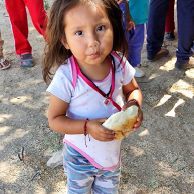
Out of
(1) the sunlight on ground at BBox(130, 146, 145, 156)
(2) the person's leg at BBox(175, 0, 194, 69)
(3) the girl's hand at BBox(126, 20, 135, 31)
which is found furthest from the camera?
(2) the person's leg at BBox(175, 0, 194, 69)

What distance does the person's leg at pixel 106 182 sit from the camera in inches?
68.9

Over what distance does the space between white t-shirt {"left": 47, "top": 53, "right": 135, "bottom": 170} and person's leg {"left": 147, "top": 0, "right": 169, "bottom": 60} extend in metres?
2.00

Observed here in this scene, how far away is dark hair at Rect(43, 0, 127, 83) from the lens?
4.67 feet

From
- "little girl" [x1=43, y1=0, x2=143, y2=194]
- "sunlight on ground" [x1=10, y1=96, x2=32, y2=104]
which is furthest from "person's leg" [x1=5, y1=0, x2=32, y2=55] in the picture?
"little girl" [x1=43, y1=0, x2=143, y2=194]

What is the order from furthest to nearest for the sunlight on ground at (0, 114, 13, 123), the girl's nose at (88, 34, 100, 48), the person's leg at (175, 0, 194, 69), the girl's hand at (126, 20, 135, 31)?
the person's leg at (175, 0, 194, 69), the sunlight on ground at (0, 114, 13, 123), the girl's hand at (126, 20, 135, 31), the girl's nose at (88, 34, 100, 48)

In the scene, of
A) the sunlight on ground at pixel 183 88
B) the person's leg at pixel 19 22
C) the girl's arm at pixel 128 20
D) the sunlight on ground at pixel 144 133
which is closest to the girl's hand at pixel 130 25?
the girl's arm at pixel 128 20

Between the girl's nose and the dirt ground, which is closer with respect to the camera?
the girl's nose

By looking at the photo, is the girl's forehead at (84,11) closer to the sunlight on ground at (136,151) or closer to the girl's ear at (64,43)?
the girl's ear at (64,43)

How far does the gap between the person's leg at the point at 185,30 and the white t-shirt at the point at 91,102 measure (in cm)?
188

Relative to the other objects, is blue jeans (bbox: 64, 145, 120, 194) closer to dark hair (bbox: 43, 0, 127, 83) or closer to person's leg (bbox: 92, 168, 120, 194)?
person's leg (bbox: 92, 168, 120, 194)

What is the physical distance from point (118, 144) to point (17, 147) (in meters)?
1.28

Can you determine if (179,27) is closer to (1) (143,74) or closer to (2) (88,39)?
(1) (143,74)


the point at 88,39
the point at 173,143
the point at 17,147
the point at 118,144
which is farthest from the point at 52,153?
the point at 88,39

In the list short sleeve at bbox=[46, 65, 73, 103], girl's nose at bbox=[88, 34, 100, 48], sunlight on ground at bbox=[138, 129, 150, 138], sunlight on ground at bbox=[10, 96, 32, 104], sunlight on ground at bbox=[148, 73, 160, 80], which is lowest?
sunlight on ground at bbox=[10, 96, 32, 104]
